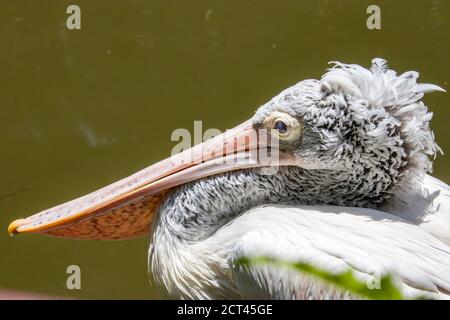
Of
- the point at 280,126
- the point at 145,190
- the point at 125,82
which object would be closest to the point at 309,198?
the point at 280,126

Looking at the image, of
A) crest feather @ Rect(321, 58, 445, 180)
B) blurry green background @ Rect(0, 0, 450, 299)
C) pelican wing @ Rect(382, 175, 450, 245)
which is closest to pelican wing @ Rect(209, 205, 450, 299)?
pelican wing @ Rect(382, 175, 450, 245)

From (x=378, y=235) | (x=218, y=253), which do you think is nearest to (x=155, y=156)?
(x=218, y=253)

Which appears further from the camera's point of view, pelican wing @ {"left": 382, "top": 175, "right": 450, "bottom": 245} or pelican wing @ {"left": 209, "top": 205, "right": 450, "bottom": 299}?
pelican wing @ {"left": 382, "top": 175, "right": 450, "bottom": 245}

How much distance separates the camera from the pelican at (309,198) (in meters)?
3.22

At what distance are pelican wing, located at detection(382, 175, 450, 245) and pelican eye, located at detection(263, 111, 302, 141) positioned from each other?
0.48 metres

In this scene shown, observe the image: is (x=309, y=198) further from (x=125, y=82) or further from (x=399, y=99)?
(x=125, y=82)

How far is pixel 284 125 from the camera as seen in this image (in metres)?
3.57

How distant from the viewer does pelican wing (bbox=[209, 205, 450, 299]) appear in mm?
3117

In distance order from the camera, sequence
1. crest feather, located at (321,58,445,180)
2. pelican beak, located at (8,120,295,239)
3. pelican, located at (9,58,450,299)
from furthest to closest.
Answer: pelican beak, located at (8,120,295,239) < crest feather, located at (321,58,445,180) < pelican, located at (9,58,450,299)

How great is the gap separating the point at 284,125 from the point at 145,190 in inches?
26.8

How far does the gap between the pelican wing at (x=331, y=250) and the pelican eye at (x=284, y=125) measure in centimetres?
28

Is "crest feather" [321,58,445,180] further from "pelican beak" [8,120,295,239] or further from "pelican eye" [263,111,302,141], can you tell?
"pelican beak" [8,120,295,239]
